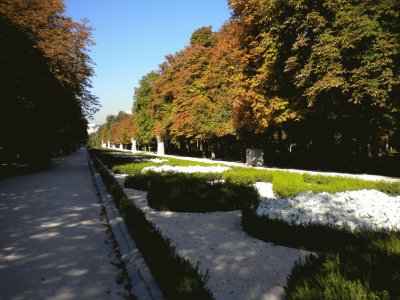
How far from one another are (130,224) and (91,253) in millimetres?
983

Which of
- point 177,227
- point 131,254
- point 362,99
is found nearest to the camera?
point 131,254

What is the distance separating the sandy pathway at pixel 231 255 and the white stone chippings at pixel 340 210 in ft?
2.63

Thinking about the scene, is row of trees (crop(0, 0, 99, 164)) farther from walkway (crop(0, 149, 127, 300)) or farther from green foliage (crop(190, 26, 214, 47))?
green foliage (crop(190, 26, 214, 47))

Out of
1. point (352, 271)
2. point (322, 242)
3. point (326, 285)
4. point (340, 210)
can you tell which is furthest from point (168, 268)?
point (340, 210)

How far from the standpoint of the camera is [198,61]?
36.3 meters

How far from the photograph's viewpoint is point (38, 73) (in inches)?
698

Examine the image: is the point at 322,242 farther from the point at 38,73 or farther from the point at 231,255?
the point at 38,73

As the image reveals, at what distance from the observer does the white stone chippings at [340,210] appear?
611cm

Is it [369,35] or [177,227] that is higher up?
[369,35]

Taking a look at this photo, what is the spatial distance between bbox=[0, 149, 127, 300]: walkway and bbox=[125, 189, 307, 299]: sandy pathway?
4.41 ft

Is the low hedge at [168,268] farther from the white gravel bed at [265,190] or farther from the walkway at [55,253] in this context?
the white gravel bed at [265,190]

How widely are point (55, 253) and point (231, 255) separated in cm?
316

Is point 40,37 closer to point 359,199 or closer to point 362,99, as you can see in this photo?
point 362,99

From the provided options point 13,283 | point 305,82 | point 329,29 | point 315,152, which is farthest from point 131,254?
point 315,152
